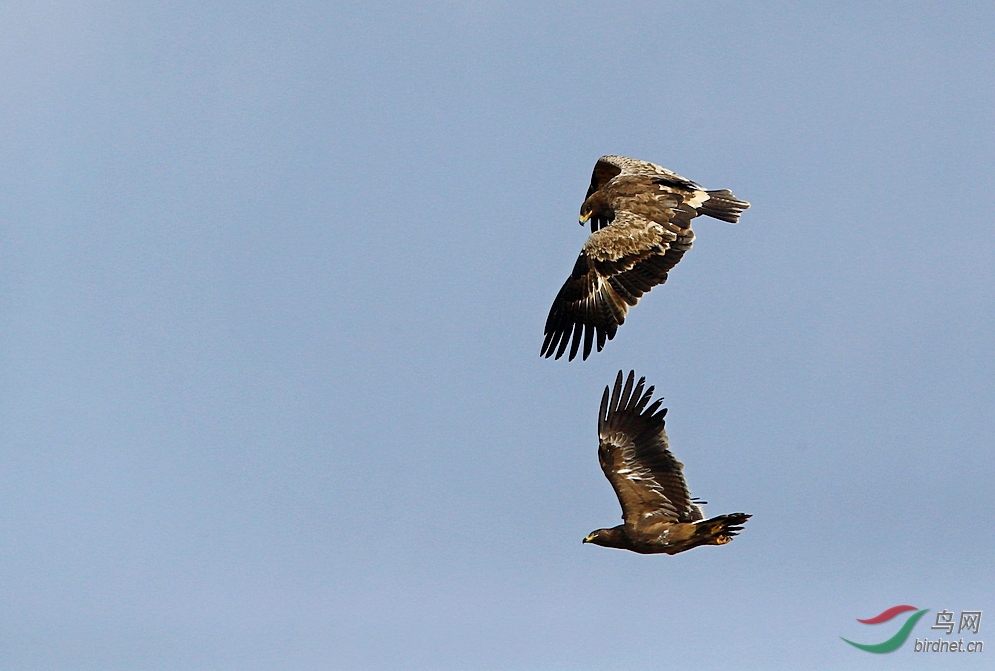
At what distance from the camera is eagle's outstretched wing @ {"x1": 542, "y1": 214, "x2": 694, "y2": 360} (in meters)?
27.8

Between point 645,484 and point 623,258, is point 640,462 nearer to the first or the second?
point 645,484

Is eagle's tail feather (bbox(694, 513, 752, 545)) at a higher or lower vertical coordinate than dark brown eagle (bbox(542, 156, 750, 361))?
lower

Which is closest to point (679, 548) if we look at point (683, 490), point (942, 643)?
point (683, 490)

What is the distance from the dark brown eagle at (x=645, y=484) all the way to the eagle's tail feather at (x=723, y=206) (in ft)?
11.9

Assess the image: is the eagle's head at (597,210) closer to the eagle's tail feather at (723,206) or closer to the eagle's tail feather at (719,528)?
the eagle's tail feather at (723,206)

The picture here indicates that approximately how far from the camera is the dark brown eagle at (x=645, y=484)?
27.2 metres

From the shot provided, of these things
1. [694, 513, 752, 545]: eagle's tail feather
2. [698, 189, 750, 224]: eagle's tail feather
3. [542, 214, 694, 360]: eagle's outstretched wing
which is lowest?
[694, 513, 752, 545]: eagle's tail feather

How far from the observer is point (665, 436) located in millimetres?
28359

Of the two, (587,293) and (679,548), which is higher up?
(587,293)

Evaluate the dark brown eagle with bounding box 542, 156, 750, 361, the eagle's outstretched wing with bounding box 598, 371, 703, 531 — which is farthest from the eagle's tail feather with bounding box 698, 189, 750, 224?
the eagle's outstretched wing with bounding box 598, 371, 703, 531

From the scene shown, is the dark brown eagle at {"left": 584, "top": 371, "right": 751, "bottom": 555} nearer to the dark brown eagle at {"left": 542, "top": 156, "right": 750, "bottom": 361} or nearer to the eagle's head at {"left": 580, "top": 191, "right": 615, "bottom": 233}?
the dark brown eagle at {"left": 542, "top": 156, "right": 750, "bottom": 361}

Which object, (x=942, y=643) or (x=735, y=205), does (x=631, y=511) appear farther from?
(x=942, y=643)

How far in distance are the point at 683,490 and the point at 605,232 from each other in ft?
16.2

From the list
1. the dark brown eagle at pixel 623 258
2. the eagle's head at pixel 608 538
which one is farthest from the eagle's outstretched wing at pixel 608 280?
the eagle's head at pixel 608 538
